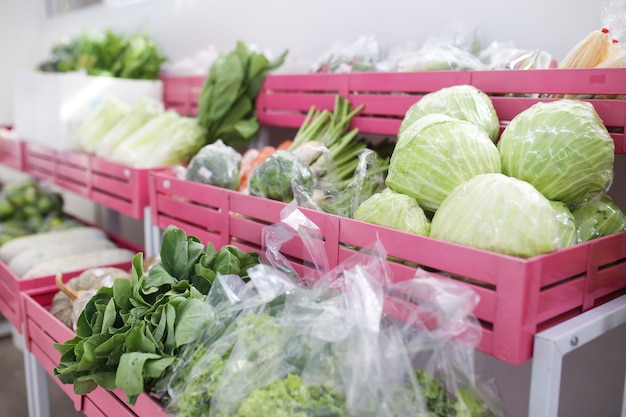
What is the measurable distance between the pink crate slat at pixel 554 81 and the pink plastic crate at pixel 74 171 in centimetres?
193

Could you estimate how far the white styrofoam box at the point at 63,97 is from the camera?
117 inches

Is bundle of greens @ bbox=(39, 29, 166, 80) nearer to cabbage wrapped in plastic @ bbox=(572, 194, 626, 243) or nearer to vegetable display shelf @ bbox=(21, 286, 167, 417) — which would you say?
vegetable display shelf @ bbox=(21, 286, 167, 417)

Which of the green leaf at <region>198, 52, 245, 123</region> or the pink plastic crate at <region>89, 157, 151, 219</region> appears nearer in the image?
the pink plastic crate at <region>89, 157, 151, 219</region>

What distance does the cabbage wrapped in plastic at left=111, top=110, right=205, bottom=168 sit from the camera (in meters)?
2.51

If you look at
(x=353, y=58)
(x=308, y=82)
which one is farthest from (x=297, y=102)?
(x=353, y=58)

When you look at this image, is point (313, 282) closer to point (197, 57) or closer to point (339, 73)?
point (339, 73)

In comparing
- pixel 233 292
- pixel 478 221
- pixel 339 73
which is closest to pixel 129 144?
pixel 339 73

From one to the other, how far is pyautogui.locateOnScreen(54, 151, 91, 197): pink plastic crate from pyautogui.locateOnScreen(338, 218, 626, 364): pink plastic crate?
1922mm

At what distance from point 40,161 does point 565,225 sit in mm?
2991

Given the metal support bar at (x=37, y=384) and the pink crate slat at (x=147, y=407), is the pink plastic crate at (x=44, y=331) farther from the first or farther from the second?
the pink crate slat at (x=147, y=407)

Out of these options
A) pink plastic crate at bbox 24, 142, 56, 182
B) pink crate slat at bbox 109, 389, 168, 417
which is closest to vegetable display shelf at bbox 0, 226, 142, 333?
pink plastic crate at bbox 24, 142, 56, 182

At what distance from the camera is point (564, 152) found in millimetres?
1215

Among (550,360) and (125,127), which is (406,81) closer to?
(550,360)

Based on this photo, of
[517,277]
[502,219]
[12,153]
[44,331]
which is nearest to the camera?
[517,277]
